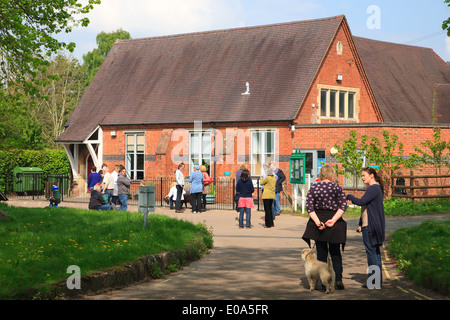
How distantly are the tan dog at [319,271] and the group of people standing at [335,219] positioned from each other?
0.85ft

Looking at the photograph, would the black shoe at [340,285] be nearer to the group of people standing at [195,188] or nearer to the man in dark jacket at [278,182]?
the man in dark jacket at [278,182]

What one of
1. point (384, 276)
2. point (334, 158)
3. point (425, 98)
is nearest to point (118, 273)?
point (384, 276)

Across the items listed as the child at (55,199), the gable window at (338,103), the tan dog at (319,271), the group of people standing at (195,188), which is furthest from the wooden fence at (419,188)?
the tan dog at (319,271)

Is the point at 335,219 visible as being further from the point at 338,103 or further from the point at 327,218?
the point at 338,103

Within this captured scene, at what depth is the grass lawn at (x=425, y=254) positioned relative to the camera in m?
10.2

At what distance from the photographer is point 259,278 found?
11352mm

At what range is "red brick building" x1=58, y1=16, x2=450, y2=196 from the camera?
100 ft

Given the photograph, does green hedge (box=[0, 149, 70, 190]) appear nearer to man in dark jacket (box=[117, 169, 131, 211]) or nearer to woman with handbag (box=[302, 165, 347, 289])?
man in dark jacket (box=[117, 169, 131, 211])

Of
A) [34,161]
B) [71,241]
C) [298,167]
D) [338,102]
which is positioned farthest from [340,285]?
[34,161]

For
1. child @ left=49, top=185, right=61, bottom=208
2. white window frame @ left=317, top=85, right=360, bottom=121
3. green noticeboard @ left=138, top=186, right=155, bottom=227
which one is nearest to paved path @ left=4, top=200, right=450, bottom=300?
green noticeboard @ left=138, top=186, right=155, bottom=227

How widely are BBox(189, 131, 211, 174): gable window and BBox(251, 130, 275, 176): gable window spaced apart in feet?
8.41

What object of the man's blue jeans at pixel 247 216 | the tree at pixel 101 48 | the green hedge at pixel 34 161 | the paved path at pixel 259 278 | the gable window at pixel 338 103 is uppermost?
the tree at pixel 101 48

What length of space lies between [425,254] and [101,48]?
6703 centimetres
